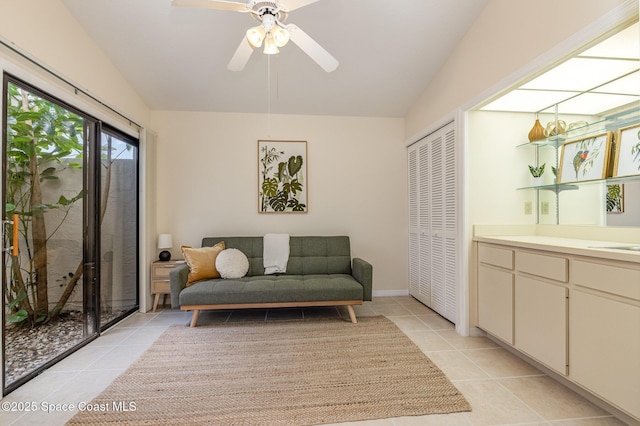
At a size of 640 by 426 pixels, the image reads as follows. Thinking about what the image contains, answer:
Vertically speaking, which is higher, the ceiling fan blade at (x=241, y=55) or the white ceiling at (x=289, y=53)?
the white ceiling at (x=289, y=53)

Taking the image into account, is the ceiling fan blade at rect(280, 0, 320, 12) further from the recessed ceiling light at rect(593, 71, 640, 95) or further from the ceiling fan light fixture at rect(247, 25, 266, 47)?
the recessed ceiling light at rect(593, 71, 640, 95)

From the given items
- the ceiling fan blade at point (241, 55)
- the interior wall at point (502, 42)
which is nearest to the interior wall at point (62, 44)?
A: the ceiling fan blade at point (241, 55)

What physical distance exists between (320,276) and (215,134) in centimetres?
226

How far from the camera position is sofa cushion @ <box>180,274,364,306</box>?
2910 millimetres

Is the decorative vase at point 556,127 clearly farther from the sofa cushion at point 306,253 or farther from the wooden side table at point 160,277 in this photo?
the wooden side table at point 160,277

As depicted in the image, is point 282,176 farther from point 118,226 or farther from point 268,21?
point 268,21

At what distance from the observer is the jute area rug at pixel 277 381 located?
167 centimetres

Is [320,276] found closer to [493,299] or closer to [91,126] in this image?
Result: [493,299]

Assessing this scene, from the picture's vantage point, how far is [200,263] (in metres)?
3.21

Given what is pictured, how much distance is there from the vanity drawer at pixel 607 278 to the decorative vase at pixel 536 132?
1.36 meters

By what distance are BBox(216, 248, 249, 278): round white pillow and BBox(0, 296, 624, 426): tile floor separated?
1.57 feet

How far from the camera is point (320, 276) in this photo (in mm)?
3451

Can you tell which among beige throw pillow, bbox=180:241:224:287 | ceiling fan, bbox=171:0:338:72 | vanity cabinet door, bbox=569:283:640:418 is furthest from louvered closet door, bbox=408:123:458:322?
beige throw pillow, bbox=180:241:224:287

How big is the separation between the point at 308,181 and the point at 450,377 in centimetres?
268
